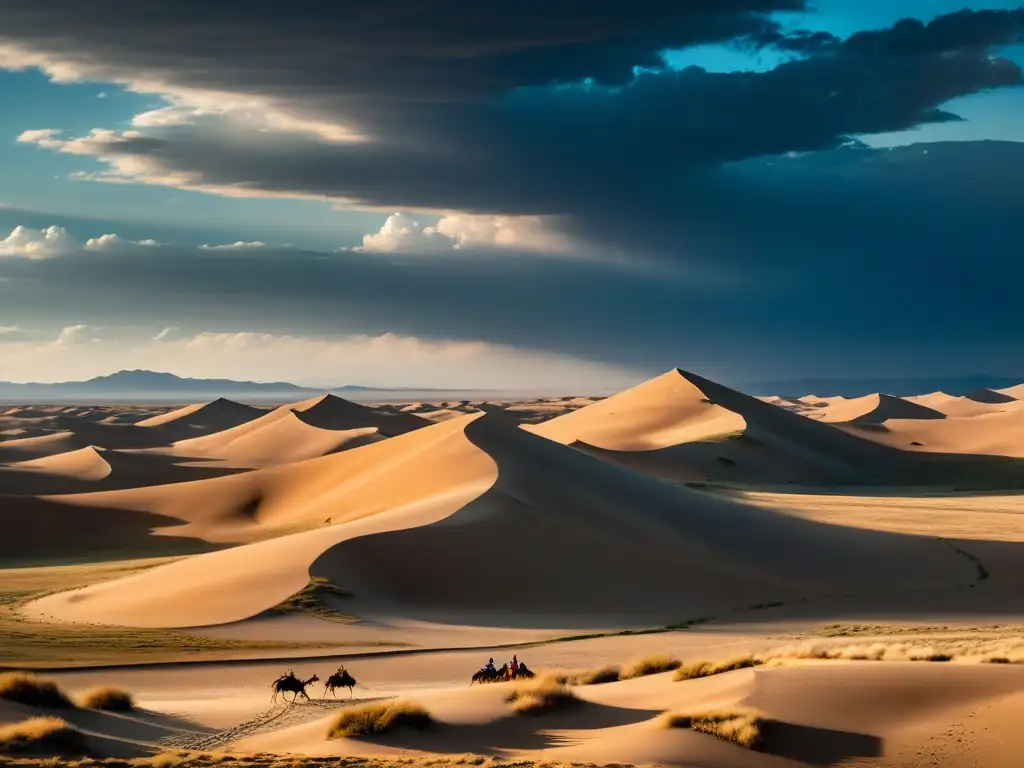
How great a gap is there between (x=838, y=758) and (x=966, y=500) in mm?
59967

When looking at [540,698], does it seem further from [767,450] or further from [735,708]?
[767,450]

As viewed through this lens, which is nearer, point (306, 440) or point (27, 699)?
point (27, 699)

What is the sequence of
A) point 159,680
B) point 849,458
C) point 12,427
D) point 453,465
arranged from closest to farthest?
point 159,680 < point 453,465 < point 849,458 < point 12,427

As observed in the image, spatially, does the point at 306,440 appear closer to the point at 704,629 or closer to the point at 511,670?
the point at 704,629

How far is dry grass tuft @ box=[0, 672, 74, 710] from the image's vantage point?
715 inches

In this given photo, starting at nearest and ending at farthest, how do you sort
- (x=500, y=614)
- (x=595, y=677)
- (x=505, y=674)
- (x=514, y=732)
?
(x=514, y=732) < (x=505, y=674) < (x=595, y=677) < (x=500, y=614)

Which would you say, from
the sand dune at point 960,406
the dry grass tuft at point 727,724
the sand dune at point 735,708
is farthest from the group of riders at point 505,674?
the sand dune at point 960,406

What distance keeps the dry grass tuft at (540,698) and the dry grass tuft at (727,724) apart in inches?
88.2

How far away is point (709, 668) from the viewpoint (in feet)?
65.7

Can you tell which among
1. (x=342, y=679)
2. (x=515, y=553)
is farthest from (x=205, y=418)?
(x=342, y=679)

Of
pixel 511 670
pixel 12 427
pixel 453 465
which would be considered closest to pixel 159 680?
pixel 511 670

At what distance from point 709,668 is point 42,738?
1009 cm

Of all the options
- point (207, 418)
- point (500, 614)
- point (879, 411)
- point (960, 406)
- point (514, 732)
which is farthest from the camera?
point (960, 406)

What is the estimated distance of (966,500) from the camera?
233ft
